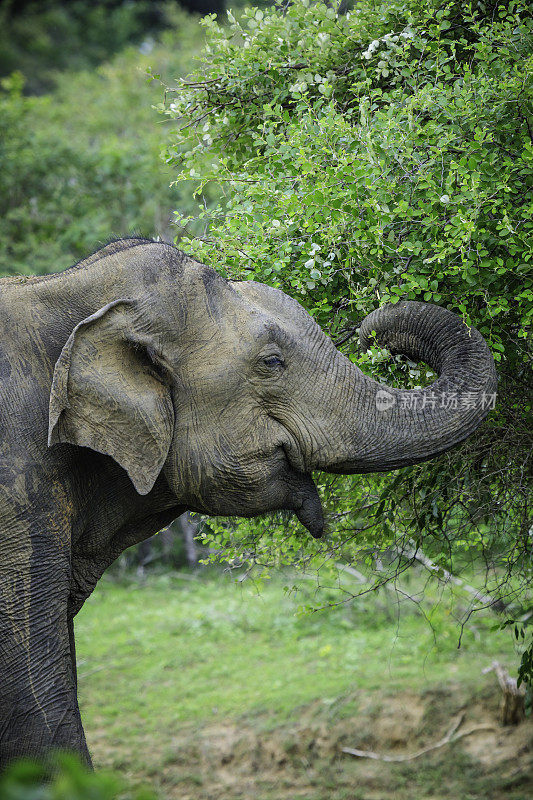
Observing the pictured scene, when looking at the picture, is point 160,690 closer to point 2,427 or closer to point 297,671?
point 297,671

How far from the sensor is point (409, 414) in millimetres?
3502

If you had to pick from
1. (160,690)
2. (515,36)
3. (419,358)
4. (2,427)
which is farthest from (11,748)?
(160,690)

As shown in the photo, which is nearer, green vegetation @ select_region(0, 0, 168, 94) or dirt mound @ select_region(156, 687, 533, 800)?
dirt mound @ select_region(156, 687, 533, 800)

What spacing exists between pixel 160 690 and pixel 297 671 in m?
1.20

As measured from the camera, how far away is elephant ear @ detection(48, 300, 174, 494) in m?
3.25

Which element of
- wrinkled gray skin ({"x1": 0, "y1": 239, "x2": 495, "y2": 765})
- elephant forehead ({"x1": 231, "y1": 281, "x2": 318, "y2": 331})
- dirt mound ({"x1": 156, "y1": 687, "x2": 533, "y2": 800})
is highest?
elephant forehead ({"x1": 231, "y1": 281, "x2": 318, "y2": 331})

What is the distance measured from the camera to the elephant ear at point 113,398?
325cm

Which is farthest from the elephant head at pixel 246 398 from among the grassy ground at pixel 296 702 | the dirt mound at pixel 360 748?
the dirt mound at pixel 360 748

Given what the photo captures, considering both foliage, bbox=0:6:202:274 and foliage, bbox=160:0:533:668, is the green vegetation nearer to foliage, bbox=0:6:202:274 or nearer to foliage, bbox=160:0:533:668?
foliage, bbox=0:6:202:274

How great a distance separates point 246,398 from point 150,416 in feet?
1.21

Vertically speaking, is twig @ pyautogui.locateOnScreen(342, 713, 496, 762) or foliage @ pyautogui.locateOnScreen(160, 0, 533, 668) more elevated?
foliage @ pyautogui.locateOnScreen(160, 0, 533, 668)

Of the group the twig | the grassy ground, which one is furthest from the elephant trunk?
the twig

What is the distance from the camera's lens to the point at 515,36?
13.2 ft

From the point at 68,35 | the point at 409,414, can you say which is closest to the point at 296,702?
the point at 409,414
